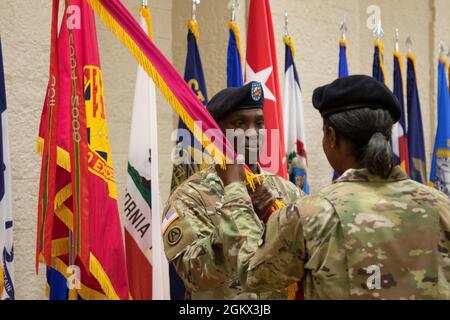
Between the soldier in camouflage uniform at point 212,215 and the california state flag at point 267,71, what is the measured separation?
1197 millimetres

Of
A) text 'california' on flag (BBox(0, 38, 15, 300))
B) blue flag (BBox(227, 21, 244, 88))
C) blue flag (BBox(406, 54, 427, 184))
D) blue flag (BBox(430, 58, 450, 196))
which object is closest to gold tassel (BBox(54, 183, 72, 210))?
text 'california' on flag (BBox(0, 38, 15, 300))

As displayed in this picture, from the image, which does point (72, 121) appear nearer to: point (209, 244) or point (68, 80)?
point (68, 80)

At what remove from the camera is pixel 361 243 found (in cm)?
152

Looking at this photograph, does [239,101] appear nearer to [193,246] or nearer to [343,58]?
[193,246]

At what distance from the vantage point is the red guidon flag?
7.50 feet

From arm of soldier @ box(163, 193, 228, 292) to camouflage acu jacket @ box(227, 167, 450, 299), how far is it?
0.96 feet

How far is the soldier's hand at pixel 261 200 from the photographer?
6.26 feet

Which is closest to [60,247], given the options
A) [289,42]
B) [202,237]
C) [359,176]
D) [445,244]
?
[202,237]

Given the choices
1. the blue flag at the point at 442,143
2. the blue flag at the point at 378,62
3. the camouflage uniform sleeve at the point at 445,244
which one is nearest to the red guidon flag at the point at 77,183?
the camouflage uniform sleeve at the point at 445,244

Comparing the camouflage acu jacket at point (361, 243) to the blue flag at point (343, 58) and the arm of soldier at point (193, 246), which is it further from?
the blue flag at point (343, 58)

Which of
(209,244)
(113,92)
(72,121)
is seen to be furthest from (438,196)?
(113,92)

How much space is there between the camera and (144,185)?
3.22 meters

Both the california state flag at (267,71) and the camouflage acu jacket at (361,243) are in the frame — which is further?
the california state flag at (267,71)

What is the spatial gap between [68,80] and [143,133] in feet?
3.34
